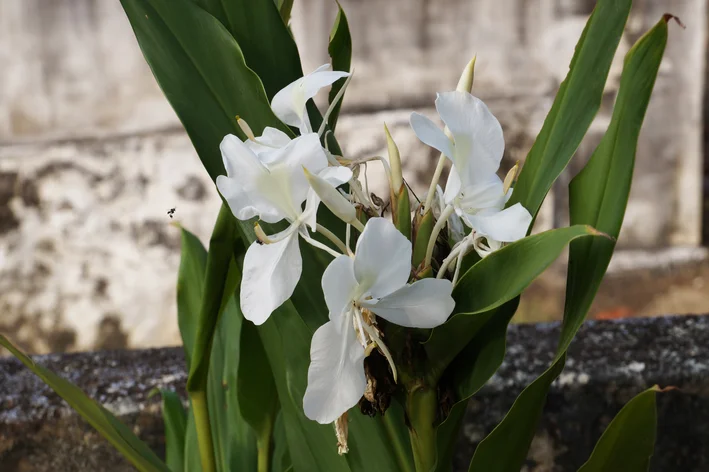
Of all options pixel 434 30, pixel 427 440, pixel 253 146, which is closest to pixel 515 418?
pixel 427 440

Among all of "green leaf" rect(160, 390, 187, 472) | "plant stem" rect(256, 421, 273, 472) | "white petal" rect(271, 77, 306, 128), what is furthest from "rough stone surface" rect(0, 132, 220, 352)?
"white petal" rect(271, 77, 306, 128)

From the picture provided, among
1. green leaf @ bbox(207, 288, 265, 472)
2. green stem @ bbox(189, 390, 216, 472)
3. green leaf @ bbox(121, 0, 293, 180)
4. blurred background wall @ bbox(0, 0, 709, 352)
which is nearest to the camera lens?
green leaf @ bbox(121, 0, 293, 180)

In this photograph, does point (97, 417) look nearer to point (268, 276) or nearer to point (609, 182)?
point (268, 276)

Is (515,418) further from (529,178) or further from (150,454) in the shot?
(150,454)

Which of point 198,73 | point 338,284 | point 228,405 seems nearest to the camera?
point 338,284

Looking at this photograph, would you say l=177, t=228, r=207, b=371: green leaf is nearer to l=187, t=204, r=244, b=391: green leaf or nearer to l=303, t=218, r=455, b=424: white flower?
l=187, t=204, r=244, b=391: green leaf

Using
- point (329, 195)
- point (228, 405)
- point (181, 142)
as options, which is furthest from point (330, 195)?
point (181, 142)
